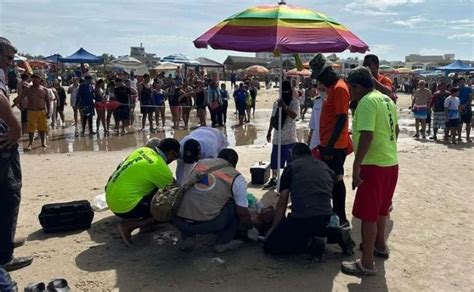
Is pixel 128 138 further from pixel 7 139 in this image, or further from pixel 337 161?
pixel 7 139

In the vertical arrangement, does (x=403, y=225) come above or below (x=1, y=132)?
below

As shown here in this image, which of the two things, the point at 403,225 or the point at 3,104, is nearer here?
the point at 3,104

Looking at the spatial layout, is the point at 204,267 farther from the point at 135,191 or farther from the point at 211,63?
the point at 211,63

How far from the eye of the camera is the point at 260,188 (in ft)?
24.5

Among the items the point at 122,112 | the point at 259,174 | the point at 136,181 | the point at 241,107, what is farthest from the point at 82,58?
the point at 136,181

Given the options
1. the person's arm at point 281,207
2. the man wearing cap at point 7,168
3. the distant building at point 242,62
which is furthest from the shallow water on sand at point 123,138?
the distant building at point 242,62

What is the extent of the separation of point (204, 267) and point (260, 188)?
10.2 ft

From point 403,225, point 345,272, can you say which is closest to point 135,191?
point 345,272

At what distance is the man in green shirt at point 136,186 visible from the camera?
4.94 meters

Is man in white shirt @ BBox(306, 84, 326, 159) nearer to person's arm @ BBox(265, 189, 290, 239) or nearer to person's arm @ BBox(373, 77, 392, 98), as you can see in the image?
person's arm @ BBox(373, 77, 392, 98)

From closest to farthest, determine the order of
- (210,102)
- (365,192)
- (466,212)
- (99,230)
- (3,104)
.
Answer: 1. (3,104)
2. (365,192)
3. (99,230)
4. (466,212)
5. (210,102)

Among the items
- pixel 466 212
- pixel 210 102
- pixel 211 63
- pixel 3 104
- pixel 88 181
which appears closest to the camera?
pixel 3 104

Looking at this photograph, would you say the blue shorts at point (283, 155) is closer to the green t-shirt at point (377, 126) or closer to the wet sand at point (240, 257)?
the wet sand at point (240, 257)

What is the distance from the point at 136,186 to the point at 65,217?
112 cm
